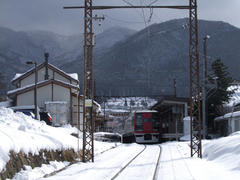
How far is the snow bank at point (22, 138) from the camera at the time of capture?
1109 cm

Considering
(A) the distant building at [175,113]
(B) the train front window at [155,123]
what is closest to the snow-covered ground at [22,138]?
(A) the distant building at [175,113]

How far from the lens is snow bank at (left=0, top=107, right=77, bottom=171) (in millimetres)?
11086

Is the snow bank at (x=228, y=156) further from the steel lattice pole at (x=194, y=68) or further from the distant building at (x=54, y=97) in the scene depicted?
the distant building at (x=54, y=97)

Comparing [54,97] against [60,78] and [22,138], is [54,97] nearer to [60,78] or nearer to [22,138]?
[60,78]

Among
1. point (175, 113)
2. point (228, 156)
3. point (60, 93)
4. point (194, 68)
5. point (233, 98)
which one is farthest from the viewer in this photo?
point (233, 98)

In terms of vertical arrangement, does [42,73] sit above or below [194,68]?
above

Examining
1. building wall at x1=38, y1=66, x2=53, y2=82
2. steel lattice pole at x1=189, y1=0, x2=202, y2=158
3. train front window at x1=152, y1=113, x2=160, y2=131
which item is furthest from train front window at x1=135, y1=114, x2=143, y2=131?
steel lattice pole at x1=189, y1=0, x2=202, y2=158

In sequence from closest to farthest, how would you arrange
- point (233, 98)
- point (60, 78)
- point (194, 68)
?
point (194, 68)
point (60, 78)
point (233, 98)

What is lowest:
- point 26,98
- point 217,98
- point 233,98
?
point 26,98

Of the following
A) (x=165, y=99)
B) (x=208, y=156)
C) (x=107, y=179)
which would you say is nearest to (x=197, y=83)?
(x=208, y=156)

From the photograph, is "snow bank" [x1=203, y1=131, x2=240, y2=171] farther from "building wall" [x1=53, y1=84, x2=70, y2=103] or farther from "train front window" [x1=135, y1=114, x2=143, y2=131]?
"building wall" [x1=53, y1=84, x2=70, y2=103]

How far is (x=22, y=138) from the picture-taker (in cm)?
1262

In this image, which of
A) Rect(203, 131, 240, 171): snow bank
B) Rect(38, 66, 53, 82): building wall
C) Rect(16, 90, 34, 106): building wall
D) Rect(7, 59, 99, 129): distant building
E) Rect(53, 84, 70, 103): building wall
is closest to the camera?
Rect(203, 131, 240, 171): snow bank

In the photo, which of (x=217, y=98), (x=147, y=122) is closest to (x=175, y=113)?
(x=217, y=98)
